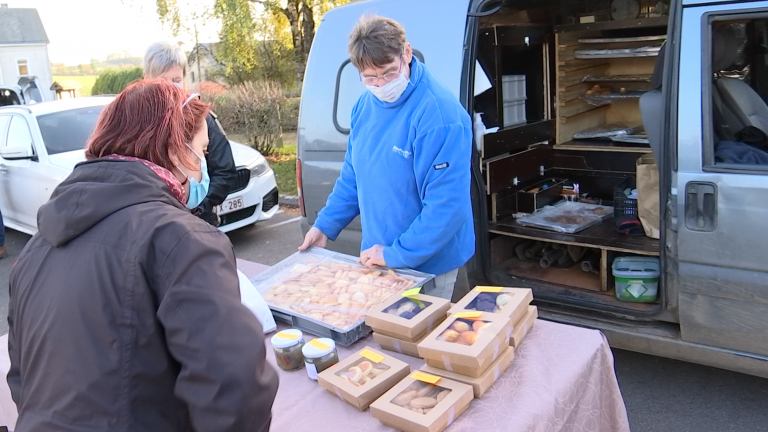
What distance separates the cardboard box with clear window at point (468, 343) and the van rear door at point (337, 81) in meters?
1.88

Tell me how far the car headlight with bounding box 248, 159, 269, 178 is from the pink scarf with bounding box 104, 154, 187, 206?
5.43 m

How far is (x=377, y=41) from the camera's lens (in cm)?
227

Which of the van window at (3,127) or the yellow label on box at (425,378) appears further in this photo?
the van window at (3,127)

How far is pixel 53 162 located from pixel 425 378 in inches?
237

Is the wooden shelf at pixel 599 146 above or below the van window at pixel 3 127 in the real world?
below

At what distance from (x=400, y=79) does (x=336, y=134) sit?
4.88 feet

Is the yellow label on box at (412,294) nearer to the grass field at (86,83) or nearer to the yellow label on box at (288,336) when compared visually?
the yellow label on box at (288,336)

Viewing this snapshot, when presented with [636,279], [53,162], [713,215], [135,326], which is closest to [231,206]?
[53,162]

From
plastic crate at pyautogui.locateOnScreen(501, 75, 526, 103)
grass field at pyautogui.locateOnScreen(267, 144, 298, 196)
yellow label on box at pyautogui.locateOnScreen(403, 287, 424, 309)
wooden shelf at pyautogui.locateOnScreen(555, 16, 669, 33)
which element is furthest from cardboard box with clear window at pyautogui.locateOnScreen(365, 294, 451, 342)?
grass field at pyautogui.locateOnScreen(267, 144, 298, 196)

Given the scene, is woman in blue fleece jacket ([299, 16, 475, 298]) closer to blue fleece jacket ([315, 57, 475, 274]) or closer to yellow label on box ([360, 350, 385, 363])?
blue fleece jacket ([315, 57, 475, 274])

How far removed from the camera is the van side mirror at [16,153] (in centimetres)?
656

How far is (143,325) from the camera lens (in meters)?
1.20

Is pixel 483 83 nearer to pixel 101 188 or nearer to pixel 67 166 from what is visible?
pixel 101 188

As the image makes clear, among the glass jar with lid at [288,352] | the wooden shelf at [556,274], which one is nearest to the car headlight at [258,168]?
the wooden shelf at [556,274]
